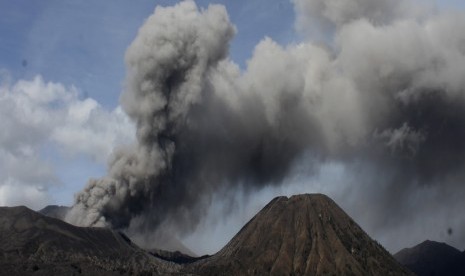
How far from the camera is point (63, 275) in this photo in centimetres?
19875

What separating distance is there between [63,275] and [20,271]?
14.8 m

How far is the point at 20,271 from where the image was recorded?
193 meters
